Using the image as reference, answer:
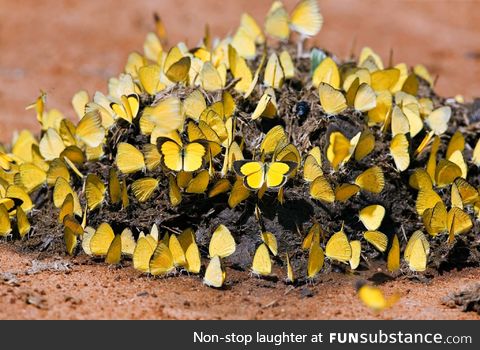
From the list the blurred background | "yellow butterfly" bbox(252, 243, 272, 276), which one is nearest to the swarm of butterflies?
"yellow butterfly" bbox(252, 243, 272, 276)

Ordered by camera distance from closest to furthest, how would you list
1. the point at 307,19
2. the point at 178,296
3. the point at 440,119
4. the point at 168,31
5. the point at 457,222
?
1. the point at 178,296
2. the point at 457,222
3. the point at 440,119
4. the point at 307,19
5. the point at 168,31

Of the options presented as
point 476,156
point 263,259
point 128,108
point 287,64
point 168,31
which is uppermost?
point 168,31

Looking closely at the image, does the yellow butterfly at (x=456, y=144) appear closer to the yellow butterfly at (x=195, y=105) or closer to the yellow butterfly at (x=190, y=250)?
the yellow butterfly at (x=195, y=105)

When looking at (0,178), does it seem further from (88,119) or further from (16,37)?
(16,37)

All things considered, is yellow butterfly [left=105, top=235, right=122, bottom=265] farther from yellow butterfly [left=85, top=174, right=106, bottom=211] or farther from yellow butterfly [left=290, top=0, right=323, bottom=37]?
yellow butterfly [left=290, top=0, right=323, bottom=37]

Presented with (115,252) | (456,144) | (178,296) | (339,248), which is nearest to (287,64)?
(456,144)

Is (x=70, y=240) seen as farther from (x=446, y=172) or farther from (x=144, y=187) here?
(x=446, y=172)

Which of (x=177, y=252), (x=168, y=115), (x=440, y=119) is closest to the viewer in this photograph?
(x=177, y=252)
